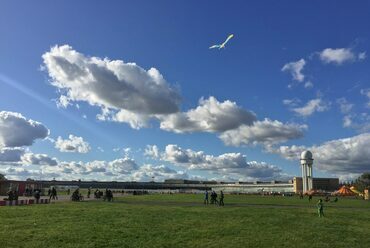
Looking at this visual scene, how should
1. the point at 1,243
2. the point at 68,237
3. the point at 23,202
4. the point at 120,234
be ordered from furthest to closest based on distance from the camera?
the point at 23,202, the point at 120,234, the point at 68,237, the point at 1,243

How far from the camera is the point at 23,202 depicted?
185ft

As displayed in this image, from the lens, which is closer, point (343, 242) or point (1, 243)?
point (1, 243)

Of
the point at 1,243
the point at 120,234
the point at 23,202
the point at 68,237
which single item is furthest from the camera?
the point at 23,202

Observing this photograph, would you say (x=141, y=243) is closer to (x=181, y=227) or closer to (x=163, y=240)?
(x=163, y=240)

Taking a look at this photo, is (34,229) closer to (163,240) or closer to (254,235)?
(163,240)

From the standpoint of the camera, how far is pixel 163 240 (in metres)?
24.8

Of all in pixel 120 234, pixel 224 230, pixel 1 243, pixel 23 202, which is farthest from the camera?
pixel 23 202

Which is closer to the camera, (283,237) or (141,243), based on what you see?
(141,243)

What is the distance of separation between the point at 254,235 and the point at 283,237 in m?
1.72

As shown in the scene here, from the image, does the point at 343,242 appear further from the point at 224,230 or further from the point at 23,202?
the point at 23,202

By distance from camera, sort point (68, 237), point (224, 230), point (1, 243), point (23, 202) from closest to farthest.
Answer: point (1, 243), point (68, 237), point (224, 230), point (23, 202)

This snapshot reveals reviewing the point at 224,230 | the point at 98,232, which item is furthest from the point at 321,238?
the point at 98,232

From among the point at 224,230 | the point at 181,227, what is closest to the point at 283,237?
the point at 224,230

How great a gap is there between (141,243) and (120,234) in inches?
123
